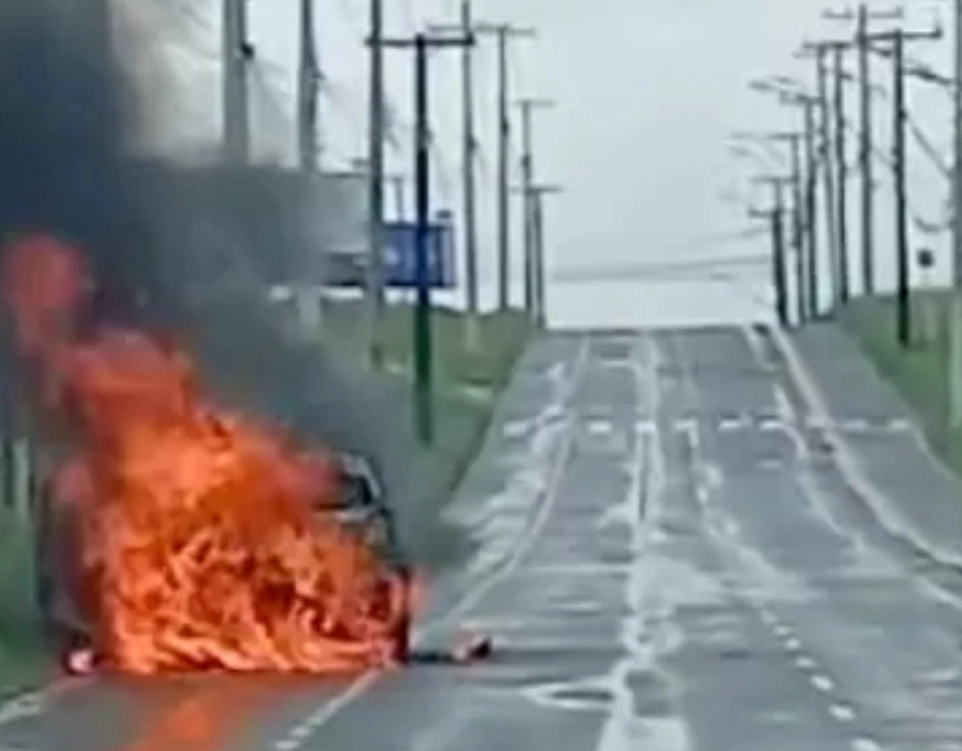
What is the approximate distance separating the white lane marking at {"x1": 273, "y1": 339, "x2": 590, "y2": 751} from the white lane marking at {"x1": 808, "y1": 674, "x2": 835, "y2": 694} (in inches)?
143

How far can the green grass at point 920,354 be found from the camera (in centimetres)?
9975

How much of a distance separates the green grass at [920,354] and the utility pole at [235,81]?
34538 millimetres

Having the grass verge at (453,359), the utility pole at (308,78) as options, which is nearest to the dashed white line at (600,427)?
the grass verge at (453,359)

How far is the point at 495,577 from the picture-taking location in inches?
2447

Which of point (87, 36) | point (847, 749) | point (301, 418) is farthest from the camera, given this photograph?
point (301, 418)

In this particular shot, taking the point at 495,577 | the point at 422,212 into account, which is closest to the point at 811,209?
the point at 422,212

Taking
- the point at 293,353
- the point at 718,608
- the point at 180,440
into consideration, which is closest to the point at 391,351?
the point at 718,608

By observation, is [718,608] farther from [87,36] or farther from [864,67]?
[864,67]

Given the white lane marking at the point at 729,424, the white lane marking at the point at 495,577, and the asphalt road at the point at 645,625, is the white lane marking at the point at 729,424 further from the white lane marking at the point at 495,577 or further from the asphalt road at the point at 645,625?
the white lane marking at the point at 495,577

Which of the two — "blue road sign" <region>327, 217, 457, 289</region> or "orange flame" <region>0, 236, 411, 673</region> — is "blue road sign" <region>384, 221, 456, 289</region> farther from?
"orange flame" <region>0, 236, 411, 673</region>

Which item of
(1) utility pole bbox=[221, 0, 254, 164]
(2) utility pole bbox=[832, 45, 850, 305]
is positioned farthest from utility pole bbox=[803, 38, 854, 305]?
(1) utility pole bbox=[221, 0, 254, 164]

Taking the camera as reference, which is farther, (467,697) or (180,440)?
(180,440)

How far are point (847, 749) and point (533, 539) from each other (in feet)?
150

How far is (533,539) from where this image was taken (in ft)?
238
